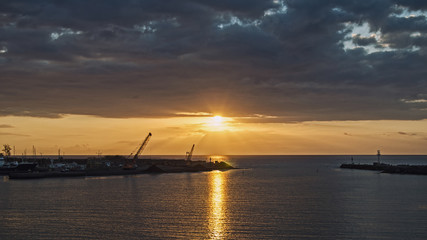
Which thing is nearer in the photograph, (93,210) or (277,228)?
(277,228)

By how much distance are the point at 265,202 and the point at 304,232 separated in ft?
95.2

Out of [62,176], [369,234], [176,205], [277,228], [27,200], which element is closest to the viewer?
[369,234]

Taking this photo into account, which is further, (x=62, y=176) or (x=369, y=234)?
(x=62, y=176)

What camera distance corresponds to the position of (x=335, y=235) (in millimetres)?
51469

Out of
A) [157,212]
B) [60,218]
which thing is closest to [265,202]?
[157,212]

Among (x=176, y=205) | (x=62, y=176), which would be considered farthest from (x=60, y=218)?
(x=62, y=176)

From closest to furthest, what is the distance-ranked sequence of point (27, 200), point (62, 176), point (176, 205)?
1. point (176, 205)
2. point (27, 200)
3. point (62, 176)

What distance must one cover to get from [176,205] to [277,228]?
26.5 meters

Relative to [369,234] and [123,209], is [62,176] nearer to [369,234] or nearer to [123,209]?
[123,209]

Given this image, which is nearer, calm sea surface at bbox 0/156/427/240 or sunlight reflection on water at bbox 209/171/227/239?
calm sea surface at bbox 0/156/427/240

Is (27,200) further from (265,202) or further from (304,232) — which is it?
(304,232)

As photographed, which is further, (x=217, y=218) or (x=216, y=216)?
(x=216, y=216)

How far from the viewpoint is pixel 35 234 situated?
52.8 metres

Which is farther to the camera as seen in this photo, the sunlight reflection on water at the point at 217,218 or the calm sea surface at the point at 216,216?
the sunlight reflection on water at the point at 217,218
